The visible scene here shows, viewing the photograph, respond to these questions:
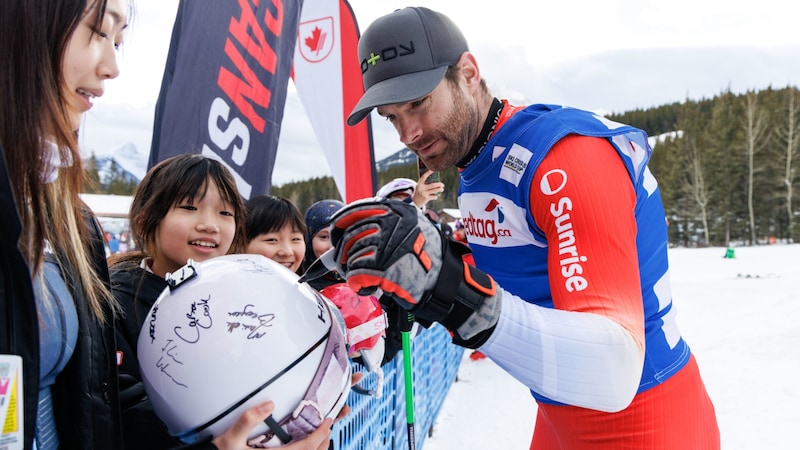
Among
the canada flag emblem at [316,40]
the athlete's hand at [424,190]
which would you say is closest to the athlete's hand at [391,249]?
the athlete's hand at [424,190]

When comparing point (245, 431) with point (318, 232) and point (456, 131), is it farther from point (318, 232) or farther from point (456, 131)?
point (318, 232)

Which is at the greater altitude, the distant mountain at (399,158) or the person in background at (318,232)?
the distant mountain at (399,158)

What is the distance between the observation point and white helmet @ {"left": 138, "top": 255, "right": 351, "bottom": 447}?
1260 millimetres

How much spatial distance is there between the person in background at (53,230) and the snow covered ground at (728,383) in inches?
150

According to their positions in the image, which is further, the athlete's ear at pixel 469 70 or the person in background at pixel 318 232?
the person in background at pixel 318 232

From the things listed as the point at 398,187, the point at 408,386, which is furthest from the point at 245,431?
the point at 398,187

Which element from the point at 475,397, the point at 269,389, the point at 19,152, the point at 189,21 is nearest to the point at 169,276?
the point at 269,389

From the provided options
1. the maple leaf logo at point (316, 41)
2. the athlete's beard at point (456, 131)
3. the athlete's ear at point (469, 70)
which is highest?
the maple leaf logo at point (316, 41)

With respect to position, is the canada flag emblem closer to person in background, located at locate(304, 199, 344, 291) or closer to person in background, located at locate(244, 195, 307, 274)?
person in background, located at locate(304, 199, 344, 291)

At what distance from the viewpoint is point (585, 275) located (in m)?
1.23


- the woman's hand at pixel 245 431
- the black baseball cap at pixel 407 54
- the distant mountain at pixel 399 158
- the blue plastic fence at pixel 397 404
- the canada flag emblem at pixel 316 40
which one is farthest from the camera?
the distant mountain at pixel 399 158

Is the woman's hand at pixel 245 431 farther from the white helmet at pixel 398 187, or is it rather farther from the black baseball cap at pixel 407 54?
the white helmet at pixel 398 187

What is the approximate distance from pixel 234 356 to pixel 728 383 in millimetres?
6090

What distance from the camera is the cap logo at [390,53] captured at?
1701 millimetres
